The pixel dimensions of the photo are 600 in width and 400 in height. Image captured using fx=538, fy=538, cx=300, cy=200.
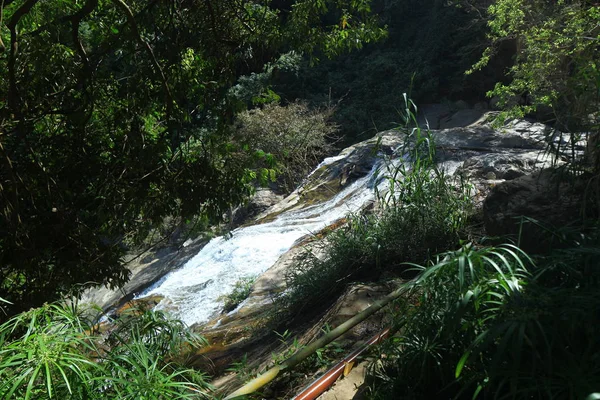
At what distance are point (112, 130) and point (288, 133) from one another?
1321 cm

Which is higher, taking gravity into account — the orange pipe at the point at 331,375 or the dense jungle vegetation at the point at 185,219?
the dense jungle vegetation at the point at 185,219

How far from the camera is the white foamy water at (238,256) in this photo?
9500 mm

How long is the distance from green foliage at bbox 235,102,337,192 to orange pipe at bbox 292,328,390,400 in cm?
1419

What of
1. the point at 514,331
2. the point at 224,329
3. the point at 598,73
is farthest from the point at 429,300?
the point at 224,329

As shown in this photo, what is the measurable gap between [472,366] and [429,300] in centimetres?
32

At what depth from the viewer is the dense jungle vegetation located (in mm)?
1896

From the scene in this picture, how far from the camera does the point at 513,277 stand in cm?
197

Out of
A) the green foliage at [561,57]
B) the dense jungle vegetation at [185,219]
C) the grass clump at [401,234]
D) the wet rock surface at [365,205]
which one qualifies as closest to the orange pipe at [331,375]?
the dense jungle vegetation at [185,219]

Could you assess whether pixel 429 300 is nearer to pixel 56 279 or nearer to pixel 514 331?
pixel 514 331

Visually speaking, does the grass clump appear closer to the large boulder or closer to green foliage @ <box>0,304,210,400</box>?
the large boulder

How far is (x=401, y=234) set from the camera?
4199 mm

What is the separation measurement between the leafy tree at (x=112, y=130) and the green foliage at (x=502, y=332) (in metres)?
3.02

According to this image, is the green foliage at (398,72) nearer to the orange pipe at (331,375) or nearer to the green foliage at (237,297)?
the green foliage at (237,297)

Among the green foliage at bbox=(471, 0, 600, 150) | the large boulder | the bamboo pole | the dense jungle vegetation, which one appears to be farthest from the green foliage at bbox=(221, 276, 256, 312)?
the bamboo pole
